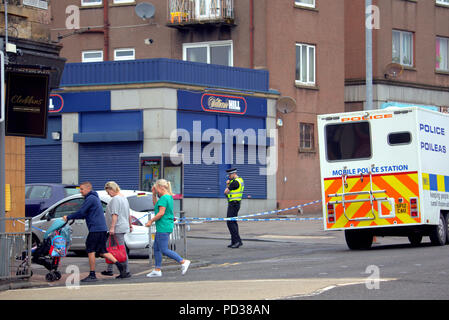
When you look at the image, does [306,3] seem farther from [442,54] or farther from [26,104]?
[26,104]

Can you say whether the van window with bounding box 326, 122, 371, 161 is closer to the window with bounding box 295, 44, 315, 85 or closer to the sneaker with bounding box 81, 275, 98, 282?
the sneaker with bounding box 81, 275, 98, 282

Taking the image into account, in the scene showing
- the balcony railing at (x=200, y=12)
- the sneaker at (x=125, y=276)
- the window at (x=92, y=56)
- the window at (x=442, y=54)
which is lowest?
the sneaker at (x=125, y=276)

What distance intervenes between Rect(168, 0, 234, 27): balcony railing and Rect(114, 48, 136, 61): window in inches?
94.6

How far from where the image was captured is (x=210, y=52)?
35.3m

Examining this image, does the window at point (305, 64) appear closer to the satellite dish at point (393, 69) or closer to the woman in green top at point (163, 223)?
the satellite dish at point (393, 69)

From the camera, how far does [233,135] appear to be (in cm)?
3266

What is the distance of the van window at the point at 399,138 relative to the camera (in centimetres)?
1850

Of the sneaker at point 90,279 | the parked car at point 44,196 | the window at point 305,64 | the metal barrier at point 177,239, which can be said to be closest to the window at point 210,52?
the window at point 305,64

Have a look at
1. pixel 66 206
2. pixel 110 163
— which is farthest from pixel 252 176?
pixel 66 206

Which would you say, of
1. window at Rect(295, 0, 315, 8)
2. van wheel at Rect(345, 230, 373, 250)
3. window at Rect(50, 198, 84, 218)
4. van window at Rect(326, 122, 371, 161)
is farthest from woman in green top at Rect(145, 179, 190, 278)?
window at Rect(295, 0, 315, 8)

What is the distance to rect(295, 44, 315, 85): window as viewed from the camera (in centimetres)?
3528

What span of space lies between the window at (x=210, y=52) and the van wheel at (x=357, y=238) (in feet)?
53.0

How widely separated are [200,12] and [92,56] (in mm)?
5402
